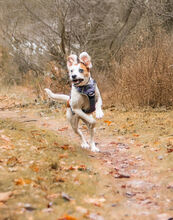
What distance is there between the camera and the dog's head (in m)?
4.97

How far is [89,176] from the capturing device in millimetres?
4102

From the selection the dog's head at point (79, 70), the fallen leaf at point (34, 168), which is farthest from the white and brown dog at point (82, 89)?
the fallen leaf at point (34, 168)

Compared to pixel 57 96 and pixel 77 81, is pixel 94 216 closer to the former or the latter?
pixel 77 81

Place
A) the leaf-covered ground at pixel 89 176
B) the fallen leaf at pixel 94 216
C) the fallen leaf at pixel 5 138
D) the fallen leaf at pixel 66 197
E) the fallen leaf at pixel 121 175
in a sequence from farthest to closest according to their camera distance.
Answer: the fallen leaf at pixel 5 138, the fallen leaf at pixel 121 175, the fallen leaf at pixel 66 197, the leaf-covered ground at pixel 89 176, the fallen leaf at pixel 94 216

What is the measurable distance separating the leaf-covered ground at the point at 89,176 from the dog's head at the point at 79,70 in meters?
1.19

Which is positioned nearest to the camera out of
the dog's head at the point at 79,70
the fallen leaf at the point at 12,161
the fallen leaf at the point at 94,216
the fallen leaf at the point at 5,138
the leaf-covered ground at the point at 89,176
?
the fallen leaf at the point at 94,216

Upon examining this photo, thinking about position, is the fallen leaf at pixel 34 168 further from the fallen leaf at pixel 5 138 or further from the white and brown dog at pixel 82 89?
the fallen leaf at pixel 5 138

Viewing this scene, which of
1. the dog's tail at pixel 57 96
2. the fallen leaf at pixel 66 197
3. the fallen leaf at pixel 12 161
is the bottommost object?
the fallen leaf at pixel 66 197

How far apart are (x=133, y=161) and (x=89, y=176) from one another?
48.9 inches

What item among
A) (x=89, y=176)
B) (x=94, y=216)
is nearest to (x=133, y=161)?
(x=89, y=176)

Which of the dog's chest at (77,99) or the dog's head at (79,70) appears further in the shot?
the dog's chest at (77,99)

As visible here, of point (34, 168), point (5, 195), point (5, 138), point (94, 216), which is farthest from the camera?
point (5, 138)

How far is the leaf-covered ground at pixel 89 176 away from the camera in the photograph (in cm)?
299

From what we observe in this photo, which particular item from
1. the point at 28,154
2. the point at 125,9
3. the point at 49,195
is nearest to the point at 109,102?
the point at 125,9
